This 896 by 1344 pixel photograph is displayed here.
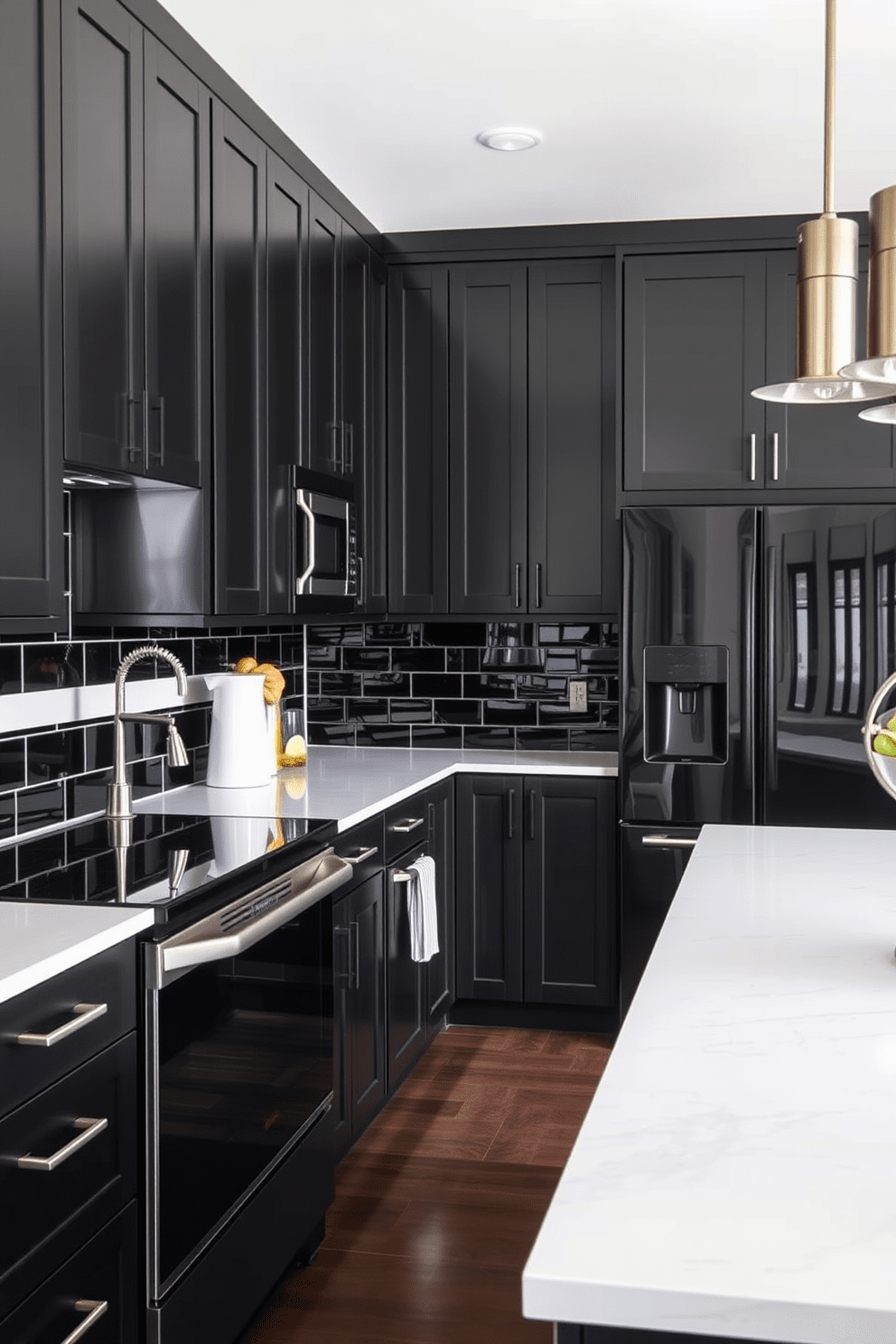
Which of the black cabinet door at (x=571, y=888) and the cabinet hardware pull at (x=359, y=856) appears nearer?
the cabinet hardware pull at (x=359, y=856)

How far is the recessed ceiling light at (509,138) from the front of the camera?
3168 millimetres

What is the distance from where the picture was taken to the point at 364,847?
307 centimetres

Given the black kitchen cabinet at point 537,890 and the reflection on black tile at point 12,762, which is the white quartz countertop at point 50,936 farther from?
the black kitchen cabinet at point 537,890

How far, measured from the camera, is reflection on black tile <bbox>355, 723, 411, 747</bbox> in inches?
178

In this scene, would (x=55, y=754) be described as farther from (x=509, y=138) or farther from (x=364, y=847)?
(x=509, y=138)

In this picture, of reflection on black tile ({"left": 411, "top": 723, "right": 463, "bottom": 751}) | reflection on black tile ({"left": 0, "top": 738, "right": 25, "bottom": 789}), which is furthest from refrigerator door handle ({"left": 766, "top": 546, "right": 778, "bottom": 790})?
reflection on black tile ({"left": 0, "top": 738, "right": 25, "bottom": 789})

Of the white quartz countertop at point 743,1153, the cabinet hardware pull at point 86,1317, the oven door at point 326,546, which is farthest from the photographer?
the oven door at point 326,546

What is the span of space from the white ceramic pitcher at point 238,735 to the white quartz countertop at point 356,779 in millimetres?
35

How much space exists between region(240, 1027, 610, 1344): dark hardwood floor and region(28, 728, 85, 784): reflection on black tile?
1131 millimetres

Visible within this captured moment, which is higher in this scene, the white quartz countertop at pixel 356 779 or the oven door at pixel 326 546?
the oven door at pixel 326 546

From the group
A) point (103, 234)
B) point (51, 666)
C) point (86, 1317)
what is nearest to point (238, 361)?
point (103, 234)

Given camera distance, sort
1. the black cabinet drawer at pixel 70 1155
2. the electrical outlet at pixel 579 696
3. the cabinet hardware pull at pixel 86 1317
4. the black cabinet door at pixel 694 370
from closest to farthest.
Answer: the black cabinet drawer at pixel 70 1155
the cabinet hardware pull at pixel 86 1317
the black cabinet door at pixel 694 370
the electrical outlet at pixel 579 696

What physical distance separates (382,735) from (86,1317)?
2.88 m

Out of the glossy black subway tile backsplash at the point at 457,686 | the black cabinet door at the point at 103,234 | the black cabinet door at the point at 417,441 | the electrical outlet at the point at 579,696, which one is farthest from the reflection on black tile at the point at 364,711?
the black cabinet door at the point at 103,234
